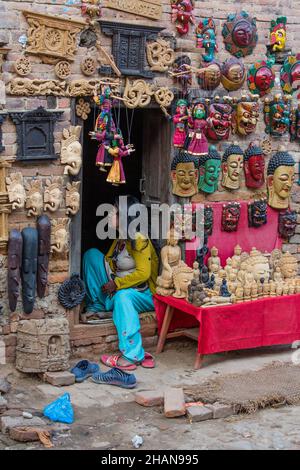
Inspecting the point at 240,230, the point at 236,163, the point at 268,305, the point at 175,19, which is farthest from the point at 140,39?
the point at 268,305

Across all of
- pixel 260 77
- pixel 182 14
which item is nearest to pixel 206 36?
pixel 182 14

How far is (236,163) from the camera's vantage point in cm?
928

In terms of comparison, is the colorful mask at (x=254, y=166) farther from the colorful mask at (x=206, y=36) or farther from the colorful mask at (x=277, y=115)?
the colorful mask at (x=206, y=36)

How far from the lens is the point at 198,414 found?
24.0 ft

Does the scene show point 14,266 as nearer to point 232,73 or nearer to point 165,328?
point 165,328

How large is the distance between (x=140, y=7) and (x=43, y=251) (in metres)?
2.59

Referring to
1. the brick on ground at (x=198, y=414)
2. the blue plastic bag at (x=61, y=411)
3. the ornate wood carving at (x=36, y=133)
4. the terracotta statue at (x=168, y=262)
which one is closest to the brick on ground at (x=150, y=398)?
the brick on ground at (x=198, y=414)

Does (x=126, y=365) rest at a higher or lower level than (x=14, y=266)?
lower

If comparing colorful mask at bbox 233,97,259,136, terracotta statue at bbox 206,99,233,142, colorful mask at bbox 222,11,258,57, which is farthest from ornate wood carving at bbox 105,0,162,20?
colorful mask at bbox 233,97,259,136

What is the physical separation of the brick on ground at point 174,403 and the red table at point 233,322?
1002mm

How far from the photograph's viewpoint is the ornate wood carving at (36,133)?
8.02m

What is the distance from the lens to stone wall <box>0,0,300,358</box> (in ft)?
26.0

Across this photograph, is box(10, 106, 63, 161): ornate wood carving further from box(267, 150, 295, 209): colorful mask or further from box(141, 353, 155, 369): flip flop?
box(267, 150, 295, 209): colorful mask
